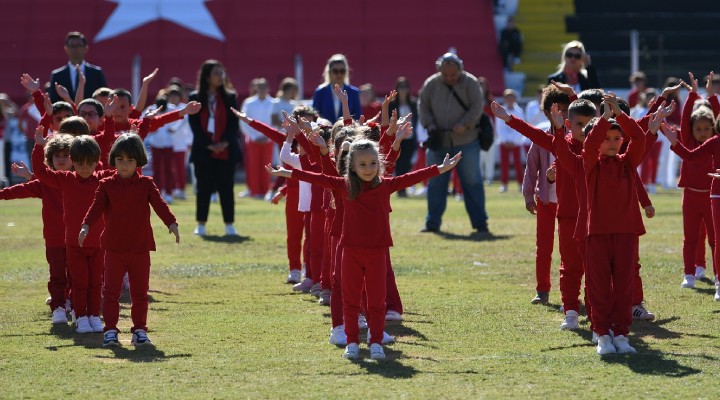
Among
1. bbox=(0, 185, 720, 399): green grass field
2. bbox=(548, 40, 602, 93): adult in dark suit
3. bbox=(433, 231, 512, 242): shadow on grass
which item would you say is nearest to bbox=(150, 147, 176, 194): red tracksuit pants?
bbox=(433, 231, 512, 242): shadow on grass

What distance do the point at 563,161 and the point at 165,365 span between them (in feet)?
9.36

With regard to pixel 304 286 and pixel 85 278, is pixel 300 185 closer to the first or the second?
pixel 304 286

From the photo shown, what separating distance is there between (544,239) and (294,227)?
265 cm

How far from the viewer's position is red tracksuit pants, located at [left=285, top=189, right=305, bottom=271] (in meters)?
12.3

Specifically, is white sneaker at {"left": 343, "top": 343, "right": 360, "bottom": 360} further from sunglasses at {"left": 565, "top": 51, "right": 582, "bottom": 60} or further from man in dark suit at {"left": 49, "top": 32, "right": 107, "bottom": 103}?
man in dark suit at {"left": 49, "top": 32, "right": 107, "bottom": 103}

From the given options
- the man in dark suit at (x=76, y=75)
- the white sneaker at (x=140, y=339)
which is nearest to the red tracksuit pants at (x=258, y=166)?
the man in dark suit at (x=76, y=75)

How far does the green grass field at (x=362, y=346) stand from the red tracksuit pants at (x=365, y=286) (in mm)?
196

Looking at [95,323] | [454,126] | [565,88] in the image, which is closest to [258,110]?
[454,126]

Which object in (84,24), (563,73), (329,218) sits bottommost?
(329,218)

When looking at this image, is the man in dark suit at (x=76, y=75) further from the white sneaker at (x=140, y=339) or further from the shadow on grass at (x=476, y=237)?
the white sneaker at (x=140, y=339)

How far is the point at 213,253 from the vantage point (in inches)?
589

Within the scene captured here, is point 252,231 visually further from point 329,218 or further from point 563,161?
point 563,161

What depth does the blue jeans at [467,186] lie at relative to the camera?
17.0 meters

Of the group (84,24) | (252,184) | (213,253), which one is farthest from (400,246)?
(84,24)
